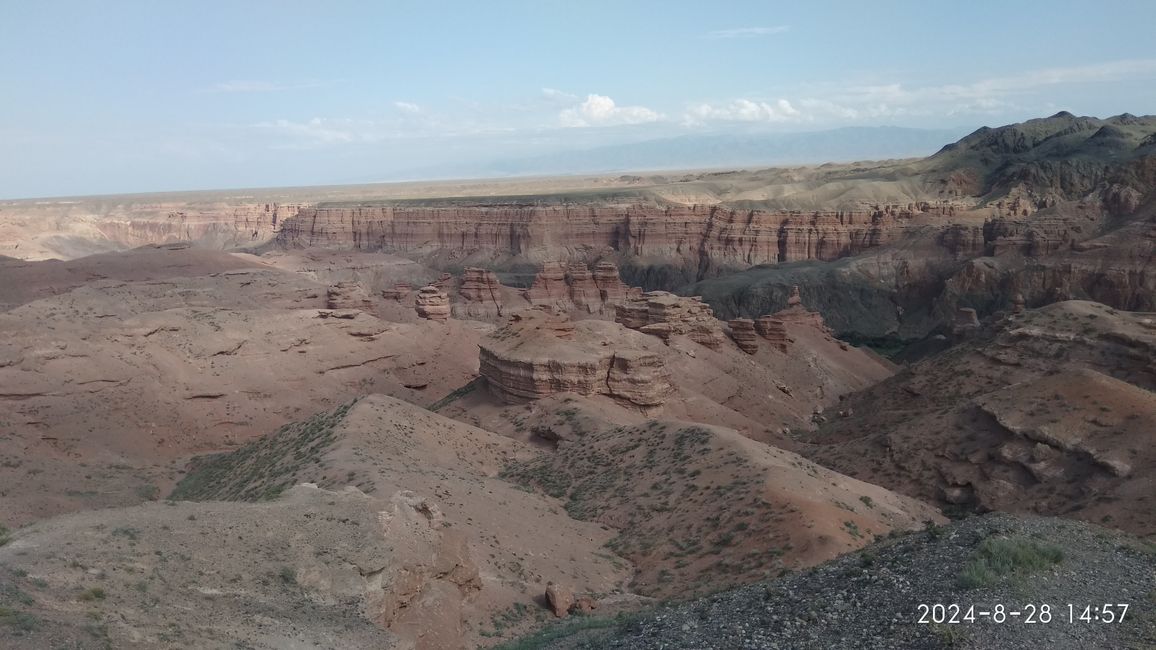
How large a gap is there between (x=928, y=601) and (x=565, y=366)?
22991 mm

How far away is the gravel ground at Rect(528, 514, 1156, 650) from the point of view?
8641 mm

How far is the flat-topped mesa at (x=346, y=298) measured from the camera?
48.6 meters

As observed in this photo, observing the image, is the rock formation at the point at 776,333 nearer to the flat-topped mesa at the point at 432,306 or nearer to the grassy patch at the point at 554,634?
the flat-topped mesa at the point at 432,306

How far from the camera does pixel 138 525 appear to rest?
43.5 ft

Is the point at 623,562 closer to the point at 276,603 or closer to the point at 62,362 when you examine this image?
the point at 276,603

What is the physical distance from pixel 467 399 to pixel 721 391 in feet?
41.3

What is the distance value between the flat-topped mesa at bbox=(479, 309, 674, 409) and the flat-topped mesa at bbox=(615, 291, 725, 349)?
7823mm

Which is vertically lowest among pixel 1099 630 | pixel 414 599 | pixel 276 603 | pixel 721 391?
pixel 721 391

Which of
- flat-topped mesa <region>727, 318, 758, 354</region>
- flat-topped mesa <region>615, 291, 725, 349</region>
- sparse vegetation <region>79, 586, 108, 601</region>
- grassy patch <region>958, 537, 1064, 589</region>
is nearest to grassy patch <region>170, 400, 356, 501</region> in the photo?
sparse vegetation <region>79, 586, 108, 601</region>

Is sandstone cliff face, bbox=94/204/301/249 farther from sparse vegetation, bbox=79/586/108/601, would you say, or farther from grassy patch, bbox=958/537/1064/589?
grassy patch, bbox=958/537/1064/589

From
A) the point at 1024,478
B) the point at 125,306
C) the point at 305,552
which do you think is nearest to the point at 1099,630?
the point at 305,552

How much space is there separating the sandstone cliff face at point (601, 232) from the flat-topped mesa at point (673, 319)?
51.3 m


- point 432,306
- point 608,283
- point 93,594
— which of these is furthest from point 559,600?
point 608,283

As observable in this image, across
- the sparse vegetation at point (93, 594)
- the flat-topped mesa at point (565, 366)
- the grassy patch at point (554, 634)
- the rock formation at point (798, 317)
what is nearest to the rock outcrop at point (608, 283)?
the rock formation at point (798, 317)
